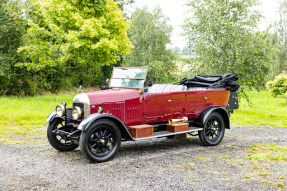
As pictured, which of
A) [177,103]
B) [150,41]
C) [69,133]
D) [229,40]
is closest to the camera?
[69,133]

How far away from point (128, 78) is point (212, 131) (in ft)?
8.49

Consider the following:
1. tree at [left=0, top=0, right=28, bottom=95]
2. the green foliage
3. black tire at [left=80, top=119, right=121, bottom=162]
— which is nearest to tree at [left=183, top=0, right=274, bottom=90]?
black tire at [left=80, top=119, right=121, bottom=162]

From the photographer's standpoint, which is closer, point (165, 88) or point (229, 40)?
point (165, 88)

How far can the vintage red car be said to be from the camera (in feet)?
17.9

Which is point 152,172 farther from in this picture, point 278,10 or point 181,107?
point 278,10

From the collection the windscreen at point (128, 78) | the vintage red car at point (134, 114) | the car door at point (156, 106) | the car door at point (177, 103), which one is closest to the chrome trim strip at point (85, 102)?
the vintage red car at point (134, 114)

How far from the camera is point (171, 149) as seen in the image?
6.59 m

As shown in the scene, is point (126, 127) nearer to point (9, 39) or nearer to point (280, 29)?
point (9, 39)

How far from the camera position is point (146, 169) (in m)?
4.98

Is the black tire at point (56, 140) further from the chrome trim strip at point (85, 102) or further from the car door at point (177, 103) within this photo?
the car door at point (177, 103)

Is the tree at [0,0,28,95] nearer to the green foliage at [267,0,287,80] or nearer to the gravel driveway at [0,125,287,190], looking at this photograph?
the gravel driveway at [0,125,287,190]

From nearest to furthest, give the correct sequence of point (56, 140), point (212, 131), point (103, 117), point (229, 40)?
point (103, 117) < point (56, 140) < point (212, 131) < point (229, 40)

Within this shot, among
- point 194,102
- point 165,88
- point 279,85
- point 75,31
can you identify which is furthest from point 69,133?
point 279,85

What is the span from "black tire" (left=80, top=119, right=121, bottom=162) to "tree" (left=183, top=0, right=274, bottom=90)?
8.41 meters
